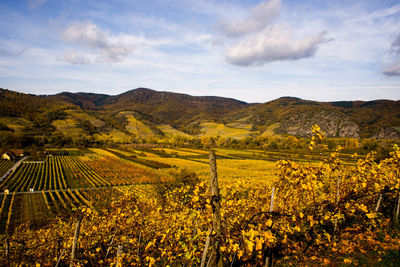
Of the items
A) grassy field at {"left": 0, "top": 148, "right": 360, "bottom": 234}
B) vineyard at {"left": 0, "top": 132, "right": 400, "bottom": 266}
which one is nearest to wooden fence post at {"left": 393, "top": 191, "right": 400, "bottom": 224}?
vineyard at {"left": 0, "top": 132, "right": 400, "bottom": 266}

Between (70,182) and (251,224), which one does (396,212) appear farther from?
(70,182)

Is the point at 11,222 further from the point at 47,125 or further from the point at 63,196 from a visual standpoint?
the point at 47,125

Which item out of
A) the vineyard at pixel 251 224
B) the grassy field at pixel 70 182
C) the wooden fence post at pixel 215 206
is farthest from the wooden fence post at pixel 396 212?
the grassy field at pixel 70 182

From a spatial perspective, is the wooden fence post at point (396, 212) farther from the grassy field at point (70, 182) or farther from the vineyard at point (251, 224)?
the grassy field at point (70, 182)

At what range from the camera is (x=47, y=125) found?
176125 mm

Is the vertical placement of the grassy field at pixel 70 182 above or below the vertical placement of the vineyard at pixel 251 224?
below

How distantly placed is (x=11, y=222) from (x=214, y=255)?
131ft

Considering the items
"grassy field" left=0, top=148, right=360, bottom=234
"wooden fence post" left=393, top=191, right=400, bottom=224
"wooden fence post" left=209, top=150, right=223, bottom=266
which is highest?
"wooden fence post" left=209, top=150, right=223, bottom=266

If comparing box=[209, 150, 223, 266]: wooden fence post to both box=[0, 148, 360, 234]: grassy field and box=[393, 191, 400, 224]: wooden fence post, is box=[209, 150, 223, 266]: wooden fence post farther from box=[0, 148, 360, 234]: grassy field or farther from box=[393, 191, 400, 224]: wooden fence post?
box=[0, 148, 360, 234]: grassy field

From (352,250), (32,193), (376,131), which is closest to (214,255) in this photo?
(352,250)

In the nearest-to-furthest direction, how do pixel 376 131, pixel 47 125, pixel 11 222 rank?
pixel 11 222 → pixel 47 125 → pixel 376 131

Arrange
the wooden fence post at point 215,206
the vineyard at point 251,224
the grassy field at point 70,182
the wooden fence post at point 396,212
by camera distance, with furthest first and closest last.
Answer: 1. the grassy field at point 70,182
2. the wooden fence post at point 396,212
3. the vineyard at point 251,224
4. the wooden fence post at point 215,206

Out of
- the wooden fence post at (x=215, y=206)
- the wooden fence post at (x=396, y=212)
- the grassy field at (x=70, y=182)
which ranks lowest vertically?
the grassy field at (x=70, y=182)

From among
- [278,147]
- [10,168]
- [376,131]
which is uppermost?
[376,131]
